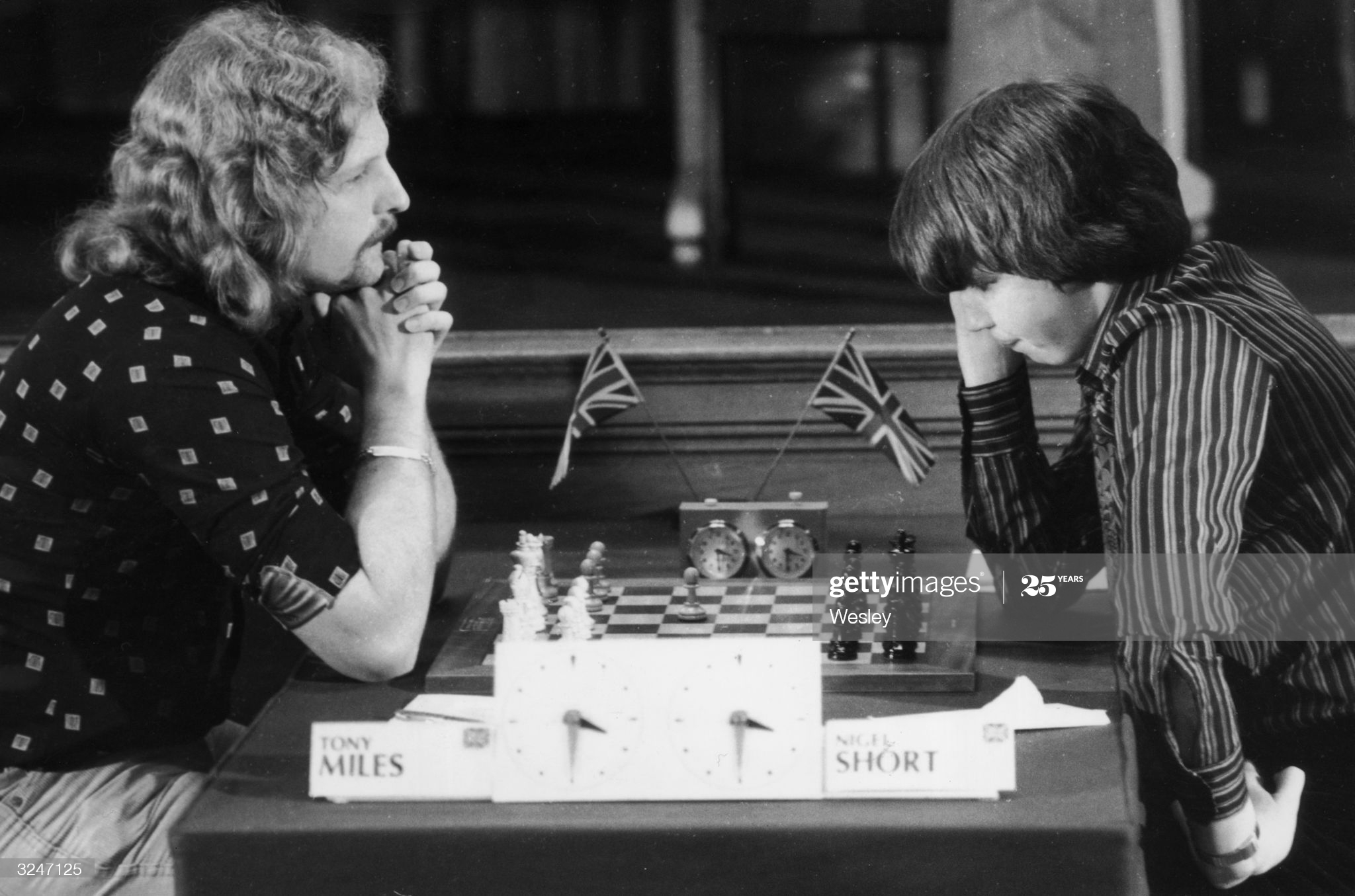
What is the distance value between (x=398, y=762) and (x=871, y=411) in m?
1.01

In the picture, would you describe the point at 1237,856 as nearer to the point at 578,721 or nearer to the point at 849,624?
the point at 849,624

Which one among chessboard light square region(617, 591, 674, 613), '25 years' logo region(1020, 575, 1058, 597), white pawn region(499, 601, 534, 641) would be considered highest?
white pawn region(499, 601, 534, 641)

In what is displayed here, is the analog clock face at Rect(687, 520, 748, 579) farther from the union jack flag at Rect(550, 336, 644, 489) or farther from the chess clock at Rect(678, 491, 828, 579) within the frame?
the union jack flag at Rect(550, 336, 644, 489)

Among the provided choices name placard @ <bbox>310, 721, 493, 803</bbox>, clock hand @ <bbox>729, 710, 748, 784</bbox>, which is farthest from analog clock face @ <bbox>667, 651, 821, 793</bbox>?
name placard @ <bbox>310, 721, 493, 803</bbox>

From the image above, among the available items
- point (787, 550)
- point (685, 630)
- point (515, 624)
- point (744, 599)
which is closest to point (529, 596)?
point (515, 624)

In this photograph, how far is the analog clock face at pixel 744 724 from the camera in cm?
127

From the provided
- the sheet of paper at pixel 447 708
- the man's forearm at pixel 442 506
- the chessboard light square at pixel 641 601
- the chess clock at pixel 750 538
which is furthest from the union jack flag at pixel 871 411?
the sheet of paper at pixel 447 708

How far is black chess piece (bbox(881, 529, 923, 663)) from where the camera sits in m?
1.59

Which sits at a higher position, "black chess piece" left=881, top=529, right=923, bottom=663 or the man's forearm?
the man's forearm

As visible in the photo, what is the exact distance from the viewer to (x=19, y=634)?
1561mm

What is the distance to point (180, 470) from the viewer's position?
147 cm

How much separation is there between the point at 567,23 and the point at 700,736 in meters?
1.41

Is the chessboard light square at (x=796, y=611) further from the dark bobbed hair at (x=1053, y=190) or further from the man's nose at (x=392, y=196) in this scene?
the man's nose at (x=392, y=196)

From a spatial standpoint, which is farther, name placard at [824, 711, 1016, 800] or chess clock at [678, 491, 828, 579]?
chess clock at [678, 491, 828, 579]
